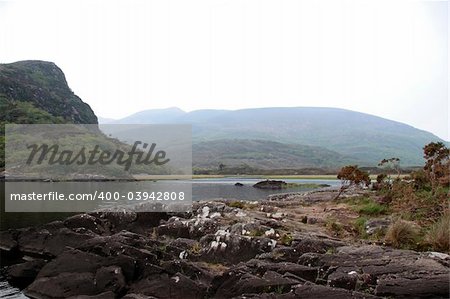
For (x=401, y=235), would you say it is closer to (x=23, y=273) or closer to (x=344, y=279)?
(x=344, y=279)

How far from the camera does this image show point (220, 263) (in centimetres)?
2041

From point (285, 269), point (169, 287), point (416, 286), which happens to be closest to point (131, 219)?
point (169, 287)

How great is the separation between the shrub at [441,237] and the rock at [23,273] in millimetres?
19274

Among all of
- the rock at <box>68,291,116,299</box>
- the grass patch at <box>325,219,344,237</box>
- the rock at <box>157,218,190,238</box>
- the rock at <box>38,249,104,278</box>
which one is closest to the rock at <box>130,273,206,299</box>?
the rock at <box>68,291,116,299</box>

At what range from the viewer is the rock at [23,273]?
2112 cm

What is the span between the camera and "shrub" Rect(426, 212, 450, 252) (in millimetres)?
18062

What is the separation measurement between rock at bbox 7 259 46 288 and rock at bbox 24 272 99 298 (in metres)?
1.86

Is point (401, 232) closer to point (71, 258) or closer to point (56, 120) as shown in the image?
point (71, 258)

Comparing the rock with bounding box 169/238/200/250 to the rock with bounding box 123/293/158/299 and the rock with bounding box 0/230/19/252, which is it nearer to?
the rock with bounding box 123/293/158/299

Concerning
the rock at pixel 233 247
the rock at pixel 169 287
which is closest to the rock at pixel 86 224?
the rock at pixel 233 247

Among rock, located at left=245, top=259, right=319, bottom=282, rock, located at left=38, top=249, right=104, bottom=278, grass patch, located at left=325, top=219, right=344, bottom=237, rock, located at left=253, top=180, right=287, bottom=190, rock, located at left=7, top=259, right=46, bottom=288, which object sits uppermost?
grass patch, located at left=325, top=219, right=344, bottom=237

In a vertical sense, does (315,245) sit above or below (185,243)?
above

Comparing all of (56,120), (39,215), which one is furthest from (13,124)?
(39,215)

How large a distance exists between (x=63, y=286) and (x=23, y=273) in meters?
4.42
